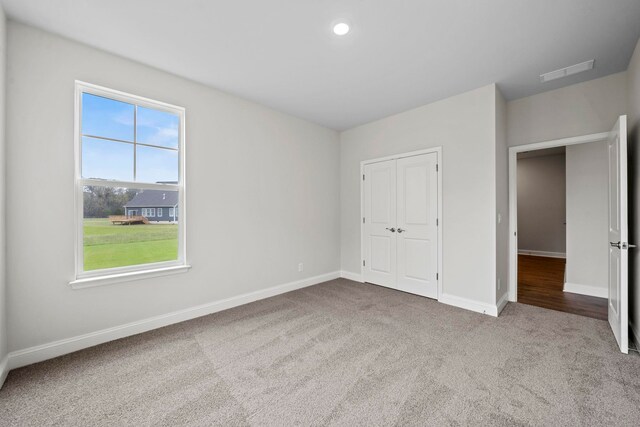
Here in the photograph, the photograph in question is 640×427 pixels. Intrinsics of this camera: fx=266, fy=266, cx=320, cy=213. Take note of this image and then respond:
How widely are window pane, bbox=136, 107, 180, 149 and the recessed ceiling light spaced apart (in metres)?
2.00

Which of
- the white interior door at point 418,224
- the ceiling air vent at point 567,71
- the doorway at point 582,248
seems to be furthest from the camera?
the white interior door at point 418,224

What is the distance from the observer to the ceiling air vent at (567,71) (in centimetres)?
275

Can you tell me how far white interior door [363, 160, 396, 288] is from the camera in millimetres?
4262

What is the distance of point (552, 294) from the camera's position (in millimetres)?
3895

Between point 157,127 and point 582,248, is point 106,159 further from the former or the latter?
point 582,248

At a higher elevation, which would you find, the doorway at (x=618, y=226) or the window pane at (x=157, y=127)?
the window pane at (x=157, y=127)

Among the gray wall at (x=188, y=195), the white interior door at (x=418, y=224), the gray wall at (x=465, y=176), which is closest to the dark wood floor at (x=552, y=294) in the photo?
the gray wall at (x=465, y=176)

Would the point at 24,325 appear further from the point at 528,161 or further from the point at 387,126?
the point at 528,161

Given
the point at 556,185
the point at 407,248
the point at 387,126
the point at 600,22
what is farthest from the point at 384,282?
the point at 556,185

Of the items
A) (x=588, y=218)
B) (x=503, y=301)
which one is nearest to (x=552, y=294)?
(x=503, y=301)

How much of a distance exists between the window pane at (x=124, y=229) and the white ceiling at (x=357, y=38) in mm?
1375

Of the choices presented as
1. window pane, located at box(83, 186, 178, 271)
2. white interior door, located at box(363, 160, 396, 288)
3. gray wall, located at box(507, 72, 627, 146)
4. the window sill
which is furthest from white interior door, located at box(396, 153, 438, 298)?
window pane, located at box(83, 186, 178, 271)

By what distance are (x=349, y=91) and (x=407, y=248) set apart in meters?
2.39

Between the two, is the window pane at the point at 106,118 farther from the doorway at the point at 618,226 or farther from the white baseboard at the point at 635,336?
the white baseboard at the point at 635,336
